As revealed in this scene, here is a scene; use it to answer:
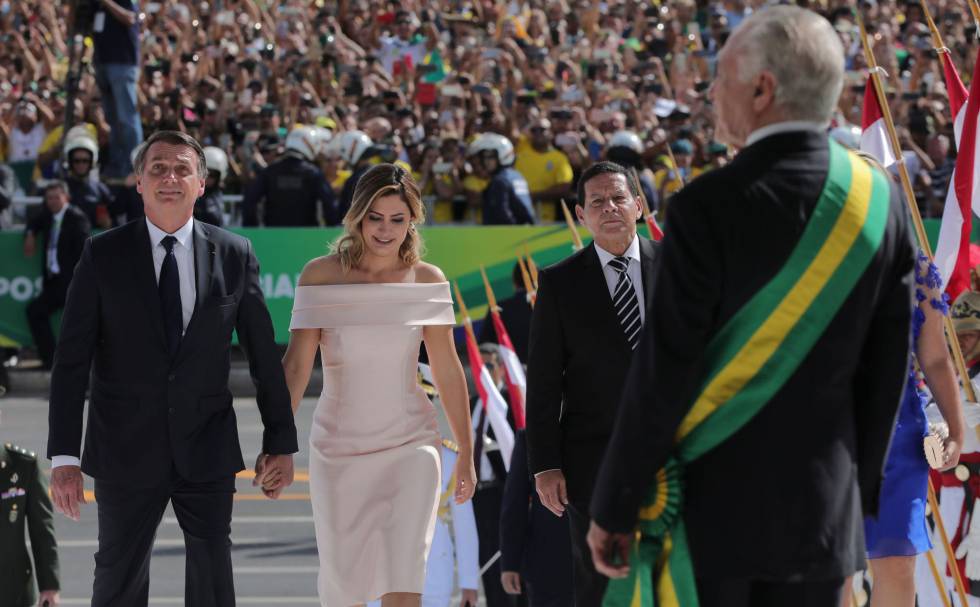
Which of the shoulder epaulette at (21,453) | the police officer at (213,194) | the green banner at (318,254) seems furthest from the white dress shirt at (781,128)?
the green banner at (318,254)

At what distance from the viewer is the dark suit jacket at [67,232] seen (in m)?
16.7

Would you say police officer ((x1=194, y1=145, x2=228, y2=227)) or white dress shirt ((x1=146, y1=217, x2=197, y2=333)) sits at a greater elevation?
police officer ((x1=194, y1=145, x2=228, y2=227))

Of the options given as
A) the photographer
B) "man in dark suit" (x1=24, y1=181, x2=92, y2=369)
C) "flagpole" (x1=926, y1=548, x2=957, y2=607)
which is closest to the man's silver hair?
"flagpole" (x1=926, y1=548, x2=957, y2=607)

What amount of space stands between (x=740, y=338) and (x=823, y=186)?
40cm

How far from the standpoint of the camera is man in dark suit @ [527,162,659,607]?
588 centimetres

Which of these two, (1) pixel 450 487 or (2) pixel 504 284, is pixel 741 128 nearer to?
(1) pixel 450 487

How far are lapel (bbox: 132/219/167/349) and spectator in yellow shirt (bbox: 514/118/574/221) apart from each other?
444 inches

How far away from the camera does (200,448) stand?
6051 mm

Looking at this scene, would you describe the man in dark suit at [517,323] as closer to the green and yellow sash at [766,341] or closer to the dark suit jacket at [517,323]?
the dark suit jacket at [517,323]

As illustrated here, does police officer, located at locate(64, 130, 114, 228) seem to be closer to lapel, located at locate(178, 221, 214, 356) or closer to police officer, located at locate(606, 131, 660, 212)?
police officer, located at locate(606, 131, 660, 212)

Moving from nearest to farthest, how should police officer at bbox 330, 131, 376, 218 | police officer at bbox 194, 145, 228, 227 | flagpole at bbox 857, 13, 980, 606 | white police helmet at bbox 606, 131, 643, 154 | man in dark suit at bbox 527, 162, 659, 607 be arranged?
1. man in dark suit at bbox 527, 162, 659, 607
2. flagpole at bbox 857, 13, 980, 606
3. police officer at bbox 194, 145, 228, 227
4. police officer at bbox 330, 131, 376, 218
5. white police helmet at bbox 606, 131, 643, 154

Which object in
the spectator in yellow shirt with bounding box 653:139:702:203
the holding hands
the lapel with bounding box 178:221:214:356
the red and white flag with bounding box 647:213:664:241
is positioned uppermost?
the spectator in yellow shirt with bounding box 653:139:702:203

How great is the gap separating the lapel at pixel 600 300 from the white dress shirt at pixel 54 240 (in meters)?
11.5

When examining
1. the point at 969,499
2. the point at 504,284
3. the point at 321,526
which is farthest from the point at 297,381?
the point at 504,284
